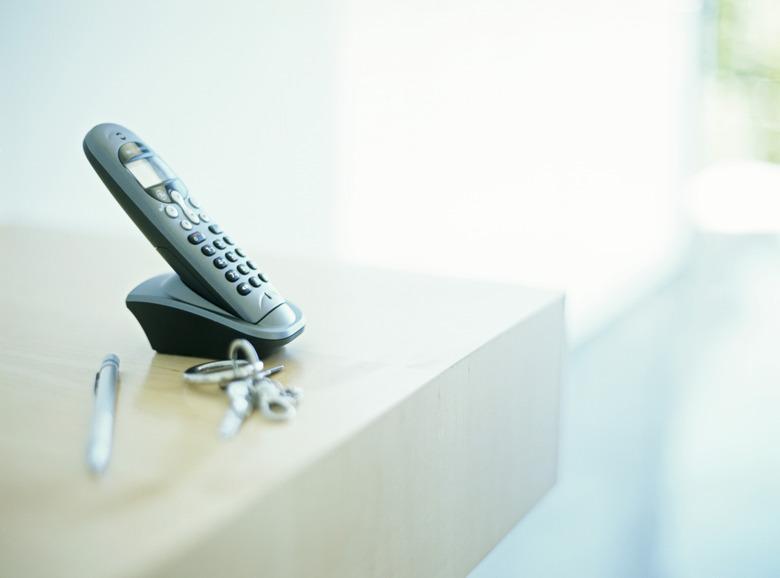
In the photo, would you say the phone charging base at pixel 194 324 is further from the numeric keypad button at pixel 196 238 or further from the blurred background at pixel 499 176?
the blurred background at pixel 499 176

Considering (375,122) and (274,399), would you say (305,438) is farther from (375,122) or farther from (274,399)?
(375,122)

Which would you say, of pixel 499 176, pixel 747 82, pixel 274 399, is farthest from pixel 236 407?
pixel 747 82

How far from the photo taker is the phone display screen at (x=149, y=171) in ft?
1.72

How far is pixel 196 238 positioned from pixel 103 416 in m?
0.14

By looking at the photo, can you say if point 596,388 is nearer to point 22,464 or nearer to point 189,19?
point 189,19

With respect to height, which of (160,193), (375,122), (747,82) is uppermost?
(160,193)

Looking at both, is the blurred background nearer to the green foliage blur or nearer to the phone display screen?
the phone display screen

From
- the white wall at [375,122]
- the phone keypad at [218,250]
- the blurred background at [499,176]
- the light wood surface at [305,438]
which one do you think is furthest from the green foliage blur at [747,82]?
the phone keypad at [218,250]

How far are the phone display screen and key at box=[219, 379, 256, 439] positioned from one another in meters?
0.13

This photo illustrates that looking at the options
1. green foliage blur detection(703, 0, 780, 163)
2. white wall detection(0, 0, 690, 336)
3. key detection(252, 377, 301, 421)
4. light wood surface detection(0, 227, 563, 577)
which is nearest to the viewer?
light wood surface detection(0, 227, 563, 577)

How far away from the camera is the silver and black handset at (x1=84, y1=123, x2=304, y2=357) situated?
0.52 meters

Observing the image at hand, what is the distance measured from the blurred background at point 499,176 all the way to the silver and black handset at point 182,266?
1.68 feet

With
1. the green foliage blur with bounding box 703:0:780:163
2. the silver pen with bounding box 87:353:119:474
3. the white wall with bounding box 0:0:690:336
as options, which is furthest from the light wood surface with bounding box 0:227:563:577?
the green foliage blur with bounding box 703:0:780:163

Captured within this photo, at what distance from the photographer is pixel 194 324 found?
0.53 meters
